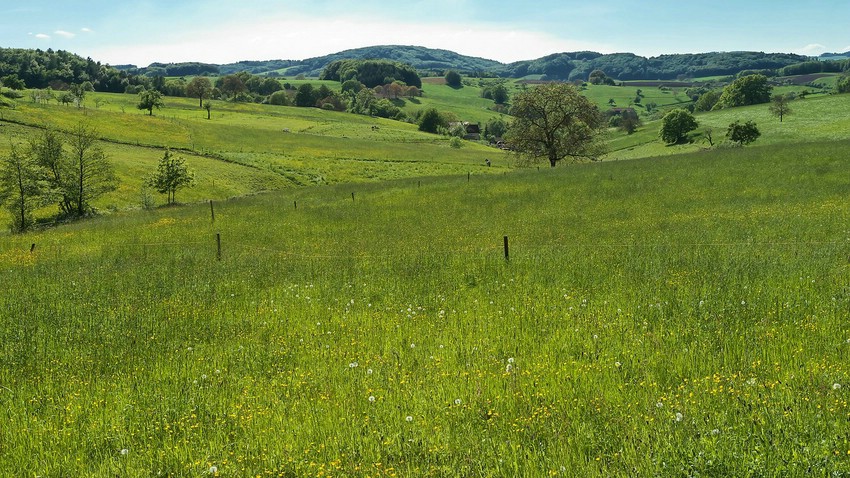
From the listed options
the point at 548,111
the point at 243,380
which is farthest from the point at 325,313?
the point at 548,111

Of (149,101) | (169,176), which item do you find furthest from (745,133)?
(149,101)

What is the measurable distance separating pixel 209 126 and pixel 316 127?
102ft

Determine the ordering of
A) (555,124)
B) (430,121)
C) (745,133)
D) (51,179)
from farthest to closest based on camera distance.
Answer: (430,121)
(745,133)
(555,124)
(51,179)

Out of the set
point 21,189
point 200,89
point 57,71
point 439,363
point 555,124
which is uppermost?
point 57,71

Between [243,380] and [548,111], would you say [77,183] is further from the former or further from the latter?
[548,111]

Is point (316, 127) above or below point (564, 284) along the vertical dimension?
above

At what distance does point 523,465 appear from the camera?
17.5 feet

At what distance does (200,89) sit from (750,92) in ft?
542

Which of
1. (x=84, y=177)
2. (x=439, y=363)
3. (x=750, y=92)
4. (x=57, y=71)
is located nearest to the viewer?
(x=439, y=363)

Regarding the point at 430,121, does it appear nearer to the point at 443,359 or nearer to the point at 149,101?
the point at 149,101

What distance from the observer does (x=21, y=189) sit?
39.3 meters

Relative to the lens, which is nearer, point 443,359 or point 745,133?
point 443,359

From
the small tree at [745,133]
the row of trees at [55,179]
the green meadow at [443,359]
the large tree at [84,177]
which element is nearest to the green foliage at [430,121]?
the small tree at [745,133]

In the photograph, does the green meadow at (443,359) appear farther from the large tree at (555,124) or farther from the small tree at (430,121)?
the small tree at (430,121)
